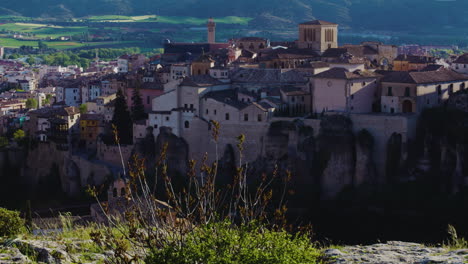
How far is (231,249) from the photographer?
1031 centimetres

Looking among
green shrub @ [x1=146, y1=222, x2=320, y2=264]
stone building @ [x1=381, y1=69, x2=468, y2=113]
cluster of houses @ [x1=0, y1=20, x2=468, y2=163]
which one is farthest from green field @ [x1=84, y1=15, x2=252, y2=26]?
green shrub @ [x1=146, y1=222, x2=320, y2=264]

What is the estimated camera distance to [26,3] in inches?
7367

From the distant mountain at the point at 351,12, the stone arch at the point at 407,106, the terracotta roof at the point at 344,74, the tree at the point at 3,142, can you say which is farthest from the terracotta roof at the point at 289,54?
the distant mountain at the point at 351,12

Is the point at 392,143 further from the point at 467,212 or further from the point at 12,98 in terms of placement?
the point at 12,98

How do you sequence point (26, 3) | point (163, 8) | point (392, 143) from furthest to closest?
point (26, 3), point (163, 8), point (392, 143)

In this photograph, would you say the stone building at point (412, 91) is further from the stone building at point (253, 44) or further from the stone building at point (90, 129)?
the stone building at point (253, 44)

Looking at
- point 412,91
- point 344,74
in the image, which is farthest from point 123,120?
point 412,91

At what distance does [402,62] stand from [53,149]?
17.2 meters

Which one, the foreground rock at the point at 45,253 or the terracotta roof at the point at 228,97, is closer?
the foreground rock at the point at 45,253

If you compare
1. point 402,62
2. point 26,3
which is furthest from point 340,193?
point 26,3

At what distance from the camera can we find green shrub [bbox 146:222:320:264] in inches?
395

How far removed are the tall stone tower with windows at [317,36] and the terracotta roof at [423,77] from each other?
13868mm

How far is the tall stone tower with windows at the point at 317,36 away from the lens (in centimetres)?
4981

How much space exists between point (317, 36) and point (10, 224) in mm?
37213
